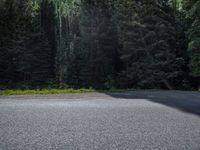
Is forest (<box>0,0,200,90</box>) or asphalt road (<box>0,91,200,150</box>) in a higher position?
forest (<box>0,0,200,90</box>)

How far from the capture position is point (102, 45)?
20.7 meters

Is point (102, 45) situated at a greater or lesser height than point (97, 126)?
greater

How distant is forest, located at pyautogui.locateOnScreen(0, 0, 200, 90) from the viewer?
60.6 ft

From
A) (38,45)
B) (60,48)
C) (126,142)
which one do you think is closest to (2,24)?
(38,45)

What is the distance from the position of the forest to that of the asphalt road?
33.4ft

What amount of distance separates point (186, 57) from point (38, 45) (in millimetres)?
10344

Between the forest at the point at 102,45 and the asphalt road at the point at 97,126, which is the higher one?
the forest at the point at 102,45

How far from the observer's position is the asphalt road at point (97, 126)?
421cm

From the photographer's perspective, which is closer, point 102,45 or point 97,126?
point 97,126

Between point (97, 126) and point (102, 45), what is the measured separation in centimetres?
1573

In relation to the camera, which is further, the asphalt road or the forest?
the forest

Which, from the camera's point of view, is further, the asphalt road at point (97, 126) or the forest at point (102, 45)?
the forest at point (102, 45)

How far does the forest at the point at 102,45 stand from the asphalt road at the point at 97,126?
33.4ft

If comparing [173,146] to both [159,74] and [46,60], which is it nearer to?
[159,74]
